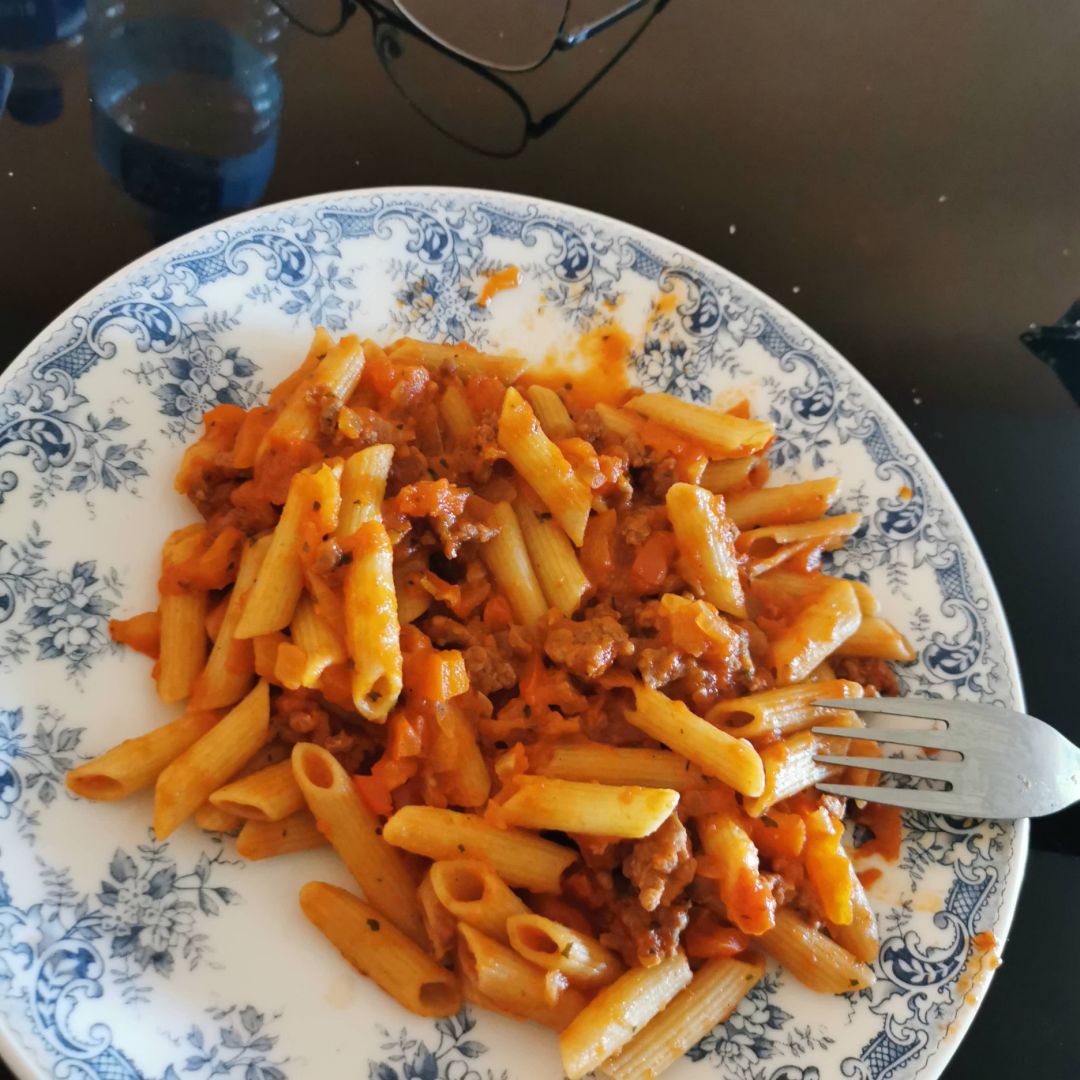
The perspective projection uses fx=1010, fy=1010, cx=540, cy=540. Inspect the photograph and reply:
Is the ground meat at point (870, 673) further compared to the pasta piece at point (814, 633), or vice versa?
the ground meat at point (870, 673)

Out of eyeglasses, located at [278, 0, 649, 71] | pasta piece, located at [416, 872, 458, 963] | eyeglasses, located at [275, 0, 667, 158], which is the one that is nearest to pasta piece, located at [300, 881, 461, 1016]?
pasta piece, located at [416, 872, 458, 963]

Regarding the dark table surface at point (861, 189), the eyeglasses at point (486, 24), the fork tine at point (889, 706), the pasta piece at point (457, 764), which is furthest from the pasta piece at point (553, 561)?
the eyeglasses at point (486, 24)

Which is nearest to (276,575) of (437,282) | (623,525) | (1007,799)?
(623,525)

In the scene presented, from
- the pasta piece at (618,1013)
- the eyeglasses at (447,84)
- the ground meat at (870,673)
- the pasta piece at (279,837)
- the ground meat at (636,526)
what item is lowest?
the pasta piece at (279,837)

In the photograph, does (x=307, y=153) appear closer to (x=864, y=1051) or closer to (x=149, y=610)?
(x=149, y=610)

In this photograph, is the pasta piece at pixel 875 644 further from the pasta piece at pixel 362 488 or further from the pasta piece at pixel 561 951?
the pasta piece at pixel 362 488

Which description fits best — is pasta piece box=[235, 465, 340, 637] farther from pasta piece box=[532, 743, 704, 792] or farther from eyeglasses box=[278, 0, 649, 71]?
eyeglasses box=[278, 0, 649, 71]

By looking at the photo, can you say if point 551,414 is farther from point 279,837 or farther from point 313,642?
point 279,837
